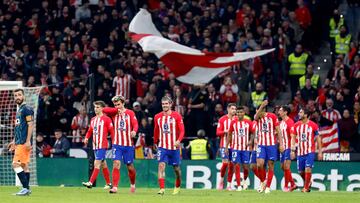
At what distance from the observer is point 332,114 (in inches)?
1335

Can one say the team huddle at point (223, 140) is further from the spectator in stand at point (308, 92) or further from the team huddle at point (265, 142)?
the spectator in stand at point (308, 92)

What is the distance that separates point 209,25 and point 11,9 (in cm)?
712

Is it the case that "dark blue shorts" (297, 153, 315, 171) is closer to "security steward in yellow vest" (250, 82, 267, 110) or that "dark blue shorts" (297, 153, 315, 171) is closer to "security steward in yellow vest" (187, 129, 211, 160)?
"security steward in yellow vest" (187, 129, 211, 160)

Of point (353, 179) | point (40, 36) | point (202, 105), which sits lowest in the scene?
point (353, 179)

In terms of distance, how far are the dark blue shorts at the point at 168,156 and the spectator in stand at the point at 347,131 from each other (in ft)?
25.6

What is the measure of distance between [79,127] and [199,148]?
3.92m

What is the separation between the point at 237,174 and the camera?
3011 cm

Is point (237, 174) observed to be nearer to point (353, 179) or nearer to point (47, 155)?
point (353, 179)

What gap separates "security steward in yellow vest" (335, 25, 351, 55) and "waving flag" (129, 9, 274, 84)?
409 cm

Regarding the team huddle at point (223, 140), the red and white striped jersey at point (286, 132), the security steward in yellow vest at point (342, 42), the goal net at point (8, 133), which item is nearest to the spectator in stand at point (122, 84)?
the goal net at point (8, 133)

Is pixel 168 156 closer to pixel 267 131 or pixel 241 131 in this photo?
pixel 267 131

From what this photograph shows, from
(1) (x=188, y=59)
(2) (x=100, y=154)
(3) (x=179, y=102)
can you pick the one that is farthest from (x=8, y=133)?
(2) (x=100, y=154)

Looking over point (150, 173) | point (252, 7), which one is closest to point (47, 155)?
point (150, 173)

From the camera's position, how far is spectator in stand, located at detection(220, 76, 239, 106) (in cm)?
3556
